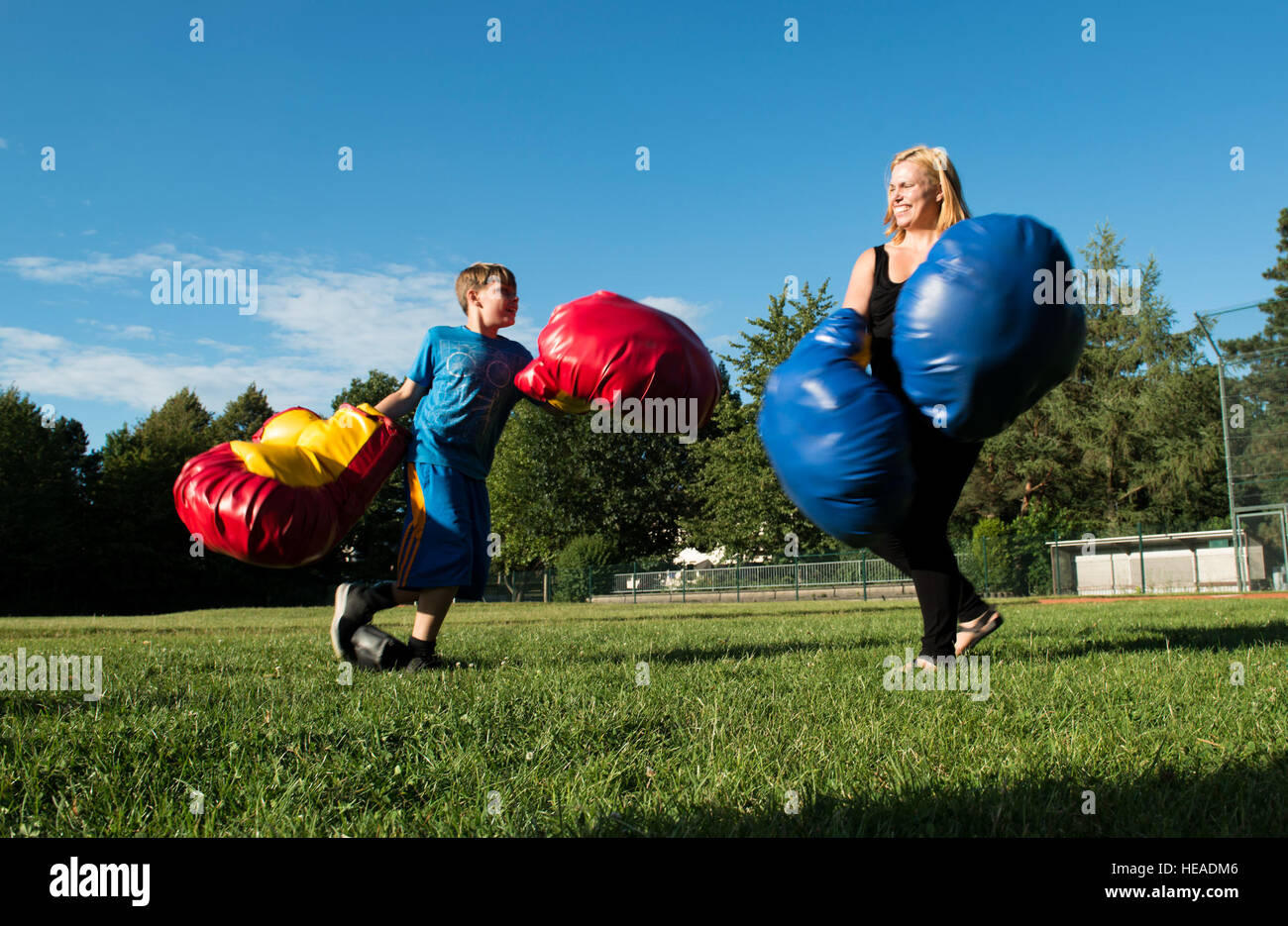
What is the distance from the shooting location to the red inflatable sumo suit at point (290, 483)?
385 centimetres

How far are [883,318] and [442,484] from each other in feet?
8.14

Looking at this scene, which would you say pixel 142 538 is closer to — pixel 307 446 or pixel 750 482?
pixel 750 482

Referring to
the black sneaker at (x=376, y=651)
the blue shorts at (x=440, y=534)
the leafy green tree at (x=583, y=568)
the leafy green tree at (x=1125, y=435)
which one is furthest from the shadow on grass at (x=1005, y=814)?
the leafy green tree at (x=1125, y=435)

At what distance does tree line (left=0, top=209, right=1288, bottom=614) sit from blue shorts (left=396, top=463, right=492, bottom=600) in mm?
24735

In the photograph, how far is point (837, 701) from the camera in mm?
3082

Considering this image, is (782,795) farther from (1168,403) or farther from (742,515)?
(1168,403)

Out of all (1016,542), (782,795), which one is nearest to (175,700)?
(782,795)

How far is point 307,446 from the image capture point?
4.32 metres

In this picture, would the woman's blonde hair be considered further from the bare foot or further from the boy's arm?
the boy's arm

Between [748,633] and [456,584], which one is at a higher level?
[456,584]

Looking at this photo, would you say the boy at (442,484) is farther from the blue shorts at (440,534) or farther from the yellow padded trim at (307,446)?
the yellow padded trim at (307,446)

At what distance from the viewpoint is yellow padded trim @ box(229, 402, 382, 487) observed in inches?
161

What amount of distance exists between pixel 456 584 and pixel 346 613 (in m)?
0.68

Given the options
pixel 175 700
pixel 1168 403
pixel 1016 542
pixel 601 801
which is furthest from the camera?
pixel 1168 403
